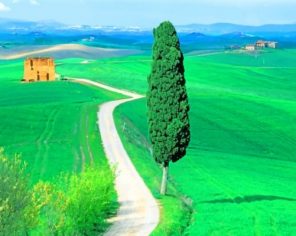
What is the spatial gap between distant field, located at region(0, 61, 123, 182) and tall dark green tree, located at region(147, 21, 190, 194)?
13.7 meters

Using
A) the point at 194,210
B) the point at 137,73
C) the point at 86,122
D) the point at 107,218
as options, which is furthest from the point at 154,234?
the point at 137,73

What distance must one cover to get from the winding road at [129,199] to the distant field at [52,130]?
1.71 metres

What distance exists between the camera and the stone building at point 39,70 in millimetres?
144875

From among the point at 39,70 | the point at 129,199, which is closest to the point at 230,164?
the point at 129,199

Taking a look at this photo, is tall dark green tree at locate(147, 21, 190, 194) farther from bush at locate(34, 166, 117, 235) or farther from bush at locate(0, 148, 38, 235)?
bush at locate(0, 148, 38, 235)

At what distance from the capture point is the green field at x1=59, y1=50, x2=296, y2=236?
4309 centimetres

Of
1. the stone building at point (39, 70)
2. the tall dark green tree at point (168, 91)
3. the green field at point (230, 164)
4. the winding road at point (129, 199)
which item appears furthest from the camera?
the stone building at point (39, 70)

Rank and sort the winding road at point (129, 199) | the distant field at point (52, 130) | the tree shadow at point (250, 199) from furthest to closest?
1. the distant field at point (52, 130)
2. the tree shadow at point (250, 199)
3. the winding road at point (129, 199)

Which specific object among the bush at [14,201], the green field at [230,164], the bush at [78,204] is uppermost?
the bush at [14,201]

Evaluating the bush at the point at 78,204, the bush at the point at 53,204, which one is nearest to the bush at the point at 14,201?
the bush at the point at 53,204

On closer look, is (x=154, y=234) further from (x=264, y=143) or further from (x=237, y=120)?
(x=237, y=120)

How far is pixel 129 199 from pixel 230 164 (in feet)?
78.4

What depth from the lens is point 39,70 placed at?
487 feet

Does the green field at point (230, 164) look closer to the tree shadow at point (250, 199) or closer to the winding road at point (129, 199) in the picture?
the tree shadow at point (250, 199)
